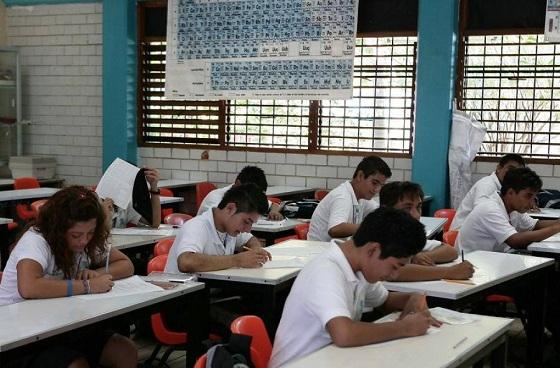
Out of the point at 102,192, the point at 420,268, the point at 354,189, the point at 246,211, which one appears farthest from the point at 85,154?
the point at 420,268

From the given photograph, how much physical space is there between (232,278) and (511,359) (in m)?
2.11

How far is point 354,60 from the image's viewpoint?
8086 millimetres

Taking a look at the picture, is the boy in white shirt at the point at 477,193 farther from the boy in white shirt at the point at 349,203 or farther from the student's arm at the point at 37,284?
the student's arm at the point at 37,284

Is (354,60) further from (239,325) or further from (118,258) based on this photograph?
(239,325)

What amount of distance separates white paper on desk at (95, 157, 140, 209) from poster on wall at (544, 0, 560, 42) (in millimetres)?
4262

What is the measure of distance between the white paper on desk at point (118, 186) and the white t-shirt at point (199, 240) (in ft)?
4.91

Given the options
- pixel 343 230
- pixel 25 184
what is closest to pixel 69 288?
pixel 343 230

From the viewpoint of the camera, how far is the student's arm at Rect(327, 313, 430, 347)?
8.05ft

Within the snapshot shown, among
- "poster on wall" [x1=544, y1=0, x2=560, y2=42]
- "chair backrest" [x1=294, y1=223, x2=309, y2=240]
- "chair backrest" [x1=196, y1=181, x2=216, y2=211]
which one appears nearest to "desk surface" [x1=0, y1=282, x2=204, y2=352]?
"chair backrest" [x1=294, y1=223, x2=309, y2=240]

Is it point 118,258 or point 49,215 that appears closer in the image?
point 49,215

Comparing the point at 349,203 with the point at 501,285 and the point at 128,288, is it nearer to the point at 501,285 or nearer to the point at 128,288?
the point at 501,285

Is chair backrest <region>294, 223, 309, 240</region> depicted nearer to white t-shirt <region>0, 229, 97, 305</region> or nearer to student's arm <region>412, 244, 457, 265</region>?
student's arm <region>412, 244, 457, 265</region>

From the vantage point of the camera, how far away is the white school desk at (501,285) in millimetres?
3332

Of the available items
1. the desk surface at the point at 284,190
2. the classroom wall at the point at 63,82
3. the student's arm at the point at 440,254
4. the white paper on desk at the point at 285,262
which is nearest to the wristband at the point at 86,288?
the white paper on desk at the point at 285,262
